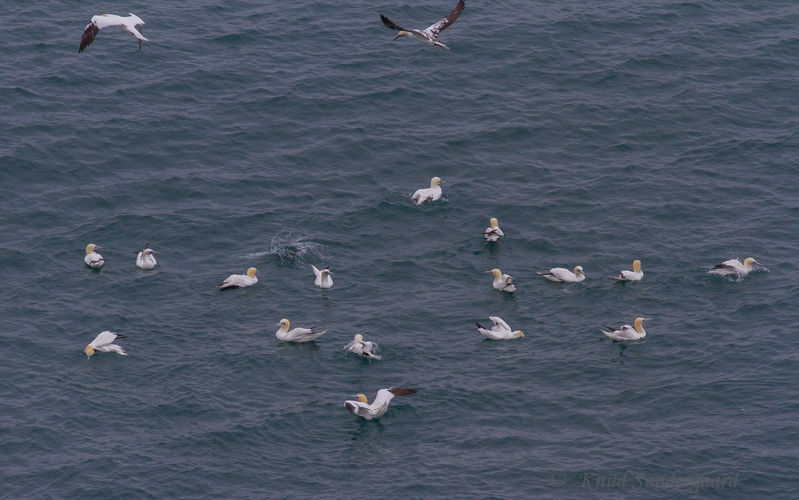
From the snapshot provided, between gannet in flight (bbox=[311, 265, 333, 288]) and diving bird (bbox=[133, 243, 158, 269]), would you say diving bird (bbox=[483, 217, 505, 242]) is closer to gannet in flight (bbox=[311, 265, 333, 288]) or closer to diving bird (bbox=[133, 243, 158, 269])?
gannet in flight (bbox=[311, 265, 333, 288])

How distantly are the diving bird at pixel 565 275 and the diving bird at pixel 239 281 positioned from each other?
12150mm

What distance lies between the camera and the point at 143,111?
226ft

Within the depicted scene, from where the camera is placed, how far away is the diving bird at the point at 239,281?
55.3 meters

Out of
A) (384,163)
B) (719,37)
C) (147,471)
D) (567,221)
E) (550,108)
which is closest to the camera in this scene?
(147,471)

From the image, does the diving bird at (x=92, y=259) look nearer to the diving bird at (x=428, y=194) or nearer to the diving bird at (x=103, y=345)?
the diving bird at (x=103, y=345)

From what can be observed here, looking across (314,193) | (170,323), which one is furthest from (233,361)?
(314,193)

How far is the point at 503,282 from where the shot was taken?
183ft

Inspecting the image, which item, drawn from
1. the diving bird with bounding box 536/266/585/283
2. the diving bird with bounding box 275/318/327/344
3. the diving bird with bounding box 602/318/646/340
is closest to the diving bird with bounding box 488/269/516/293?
the diving bird with bounding box 536/266/585/283

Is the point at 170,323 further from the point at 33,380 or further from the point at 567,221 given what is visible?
the point at 567,221

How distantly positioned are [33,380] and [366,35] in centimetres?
3376

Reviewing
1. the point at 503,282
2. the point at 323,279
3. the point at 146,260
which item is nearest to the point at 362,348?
the point at 323,279

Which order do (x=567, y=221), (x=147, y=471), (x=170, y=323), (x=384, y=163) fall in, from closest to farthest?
(x=147, y=471) → (x=170, y=323) → (x=567, y=221) → (x=384, y=163)

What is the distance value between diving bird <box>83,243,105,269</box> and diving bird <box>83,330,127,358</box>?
6.00m

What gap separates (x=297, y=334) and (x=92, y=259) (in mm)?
10486
